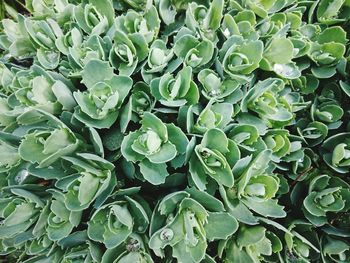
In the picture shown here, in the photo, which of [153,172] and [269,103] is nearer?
[153,172]

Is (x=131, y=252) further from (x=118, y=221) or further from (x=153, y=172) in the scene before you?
(x=153, y=172)

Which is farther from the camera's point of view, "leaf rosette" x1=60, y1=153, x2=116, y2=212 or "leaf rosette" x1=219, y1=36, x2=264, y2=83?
"leaf rosette" x1=219, y1=36, x2=264, y2=83

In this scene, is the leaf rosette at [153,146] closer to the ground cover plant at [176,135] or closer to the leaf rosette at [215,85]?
the ground cover plant at [176,135]

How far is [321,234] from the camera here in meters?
1.28

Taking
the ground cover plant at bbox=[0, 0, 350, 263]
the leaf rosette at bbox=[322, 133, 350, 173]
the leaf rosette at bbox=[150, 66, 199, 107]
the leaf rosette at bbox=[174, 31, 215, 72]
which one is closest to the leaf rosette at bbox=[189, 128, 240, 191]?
the ground cover plant at bbox=[0, 0, 350, 263]

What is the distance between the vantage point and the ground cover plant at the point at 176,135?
1044 millimetres

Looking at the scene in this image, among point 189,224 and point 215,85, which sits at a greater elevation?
point 215,85

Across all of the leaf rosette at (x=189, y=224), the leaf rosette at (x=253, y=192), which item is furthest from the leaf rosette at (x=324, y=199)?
the leaf rosette at (x=189, y=224)

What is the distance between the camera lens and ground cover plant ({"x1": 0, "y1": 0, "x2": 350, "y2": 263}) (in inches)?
41.1

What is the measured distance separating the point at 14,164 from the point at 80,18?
19.3 inches

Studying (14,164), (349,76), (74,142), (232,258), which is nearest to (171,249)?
(232,258)

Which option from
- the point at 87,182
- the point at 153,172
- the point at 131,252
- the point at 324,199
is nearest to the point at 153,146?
the point at 153,172

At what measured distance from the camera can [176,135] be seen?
1.06m

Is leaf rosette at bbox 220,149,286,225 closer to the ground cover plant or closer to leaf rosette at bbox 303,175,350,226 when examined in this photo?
the ground cover plant
